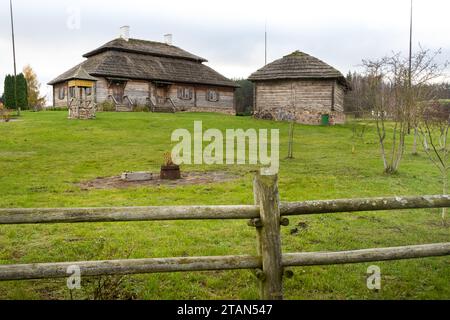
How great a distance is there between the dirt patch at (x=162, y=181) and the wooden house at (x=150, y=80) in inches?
861

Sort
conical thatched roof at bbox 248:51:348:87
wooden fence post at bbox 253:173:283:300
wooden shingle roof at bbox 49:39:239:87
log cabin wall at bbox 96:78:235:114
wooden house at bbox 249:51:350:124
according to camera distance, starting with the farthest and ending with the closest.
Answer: wooden shingle roof at bbox 49:39:239:87 < log cabin wall at bbox 96:78:235:114 < wooden house at bbox 249:51:350:124 < conical thatched roof at bbox 248:51:348:87 < wooden fence post at bbox 253:173:283:300

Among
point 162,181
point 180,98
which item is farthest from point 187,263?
point 180,98

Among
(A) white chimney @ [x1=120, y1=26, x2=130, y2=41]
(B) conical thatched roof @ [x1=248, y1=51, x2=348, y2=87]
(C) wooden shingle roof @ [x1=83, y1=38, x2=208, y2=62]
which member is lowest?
(B) conical thatched roof @ [x1=248, y1=51, x2=348, y2=87]

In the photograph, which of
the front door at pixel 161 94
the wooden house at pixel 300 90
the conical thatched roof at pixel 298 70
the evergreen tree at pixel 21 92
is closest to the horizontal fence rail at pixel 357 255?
the wooden house at pixel 300 90

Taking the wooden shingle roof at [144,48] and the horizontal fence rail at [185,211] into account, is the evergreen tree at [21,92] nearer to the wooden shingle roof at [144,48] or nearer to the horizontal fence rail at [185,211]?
the wooden shingle roof at [144,48]

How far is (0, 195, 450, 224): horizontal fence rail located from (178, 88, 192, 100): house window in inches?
1369

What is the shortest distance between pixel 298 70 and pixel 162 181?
930 inches

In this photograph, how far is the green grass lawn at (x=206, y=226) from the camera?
474cm

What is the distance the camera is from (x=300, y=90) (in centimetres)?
3269

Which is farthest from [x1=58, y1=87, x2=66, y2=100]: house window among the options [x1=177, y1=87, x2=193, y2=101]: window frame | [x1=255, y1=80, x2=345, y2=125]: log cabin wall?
[x1=255, y1=80, x2=345, y2=125]: log cabin wall

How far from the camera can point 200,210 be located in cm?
373

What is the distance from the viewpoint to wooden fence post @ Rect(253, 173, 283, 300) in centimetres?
370

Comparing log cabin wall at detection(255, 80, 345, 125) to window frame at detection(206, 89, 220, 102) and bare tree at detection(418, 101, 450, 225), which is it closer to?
window frame at detection(206, 89, 220, 102)
